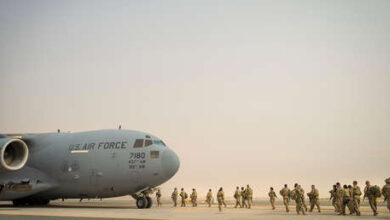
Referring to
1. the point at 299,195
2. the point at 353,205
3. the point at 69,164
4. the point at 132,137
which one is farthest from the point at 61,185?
the point at 353,205

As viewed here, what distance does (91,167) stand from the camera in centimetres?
2319

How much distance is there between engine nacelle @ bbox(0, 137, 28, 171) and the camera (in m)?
21.5

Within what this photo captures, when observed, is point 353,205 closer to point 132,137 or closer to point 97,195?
point 132,137

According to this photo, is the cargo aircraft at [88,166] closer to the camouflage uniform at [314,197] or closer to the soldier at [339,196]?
the camouflage uniform at [314,197]

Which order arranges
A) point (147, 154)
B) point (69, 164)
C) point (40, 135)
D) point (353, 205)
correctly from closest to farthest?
point (353, 205) → point (147, 154) → point (69, 164) → point (40, 135)

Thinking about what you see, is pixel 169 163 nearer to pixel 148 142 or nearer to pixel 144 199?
pixel 148 142

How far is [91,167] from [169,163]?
4.24 m

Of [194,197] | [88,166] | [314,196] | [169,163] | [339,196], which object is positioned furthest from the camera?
[194,197]

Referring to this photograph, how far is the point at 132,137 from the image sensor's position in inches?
905

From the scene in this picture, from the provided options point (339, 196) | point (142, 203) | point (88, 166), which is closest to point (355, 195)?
point (339, 196)

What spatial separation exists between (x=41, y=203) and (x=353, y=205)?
18.4m

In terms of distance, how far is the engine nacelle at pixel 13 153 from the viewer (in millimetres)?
21516

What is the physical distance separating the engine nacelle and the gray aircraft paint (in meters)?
1.80

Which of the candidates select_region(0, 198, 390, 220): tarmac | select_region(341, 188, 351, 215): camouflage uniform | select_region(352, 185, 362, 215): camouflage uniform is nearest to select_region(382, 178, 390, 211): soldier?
select_region(0, 198, 390, 220): tarmac
